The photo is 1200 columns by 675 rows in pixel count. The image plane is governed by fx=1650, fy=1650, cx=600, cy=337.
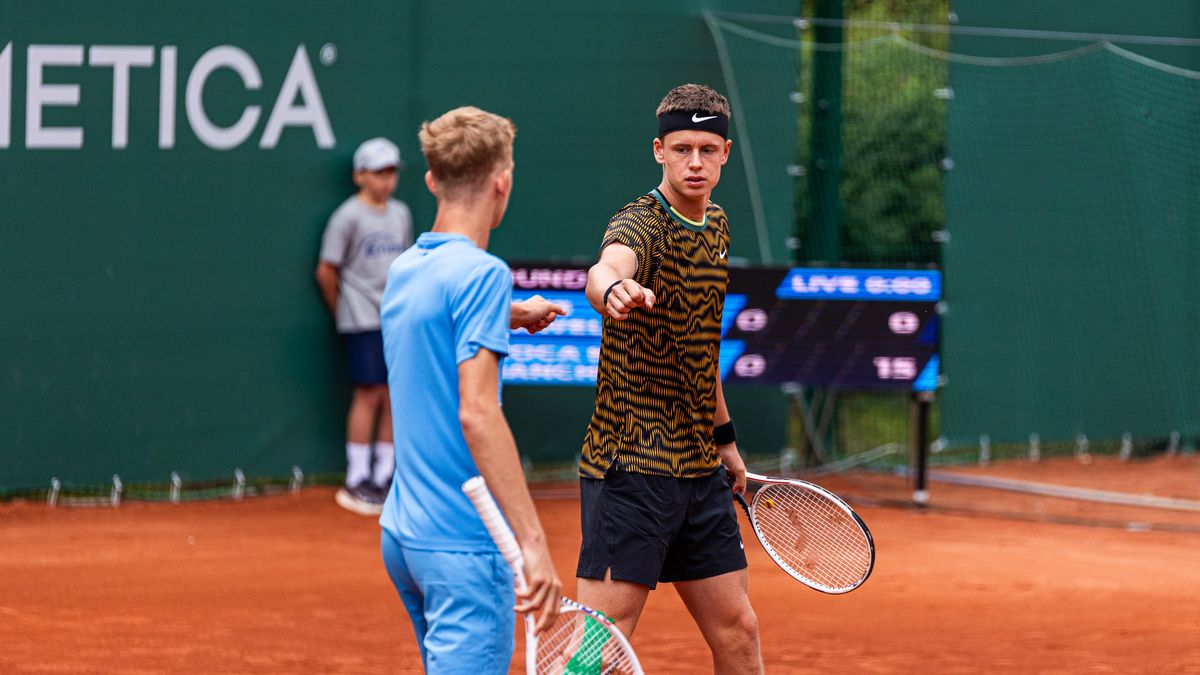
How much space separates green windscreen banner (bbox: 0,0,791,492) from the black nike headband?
20.6 ft

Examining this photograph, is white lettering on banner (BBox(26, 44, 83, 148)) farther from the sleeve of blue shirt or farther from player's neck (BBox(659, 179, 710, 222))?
the sleeve of blue shirt

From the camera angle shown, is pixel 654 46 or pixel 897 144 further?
pixel 897 144

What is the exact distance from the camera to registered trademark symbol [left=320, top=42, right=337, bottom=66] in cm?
1038

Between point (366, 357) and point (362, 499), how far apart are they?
87 centimetres

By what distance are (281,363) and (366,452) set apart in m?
0.82

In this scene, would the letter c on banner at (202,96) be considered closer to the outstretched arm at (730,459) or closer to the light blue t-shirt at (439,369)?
the outstretched arm at (730,459)

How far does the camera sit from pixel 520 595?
3223 mm

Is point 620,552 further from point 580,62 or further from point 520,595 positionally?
point 580,62

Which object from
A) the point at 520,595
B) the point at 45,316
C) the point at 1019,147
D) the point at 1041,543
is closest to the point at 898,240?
the point at 1019,147

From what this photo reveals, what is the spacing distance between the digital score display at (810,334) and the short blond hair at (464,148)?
6.41 meters

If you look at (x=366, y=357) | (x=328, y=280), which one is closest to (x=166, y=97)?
(x=328, y=280)

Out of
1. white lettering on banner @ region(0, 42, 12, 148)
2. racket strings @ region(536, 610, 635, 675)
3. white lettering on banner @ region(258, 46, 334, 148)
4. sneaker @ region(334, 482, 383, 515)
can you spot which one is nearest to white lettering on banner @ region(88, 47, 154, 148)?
→ white lettering on banner @ region(0, 42, 12, 148)

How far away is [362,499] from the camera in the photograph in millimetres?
10031

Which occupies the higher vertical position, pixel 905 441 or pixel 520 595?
pixel 520 595
